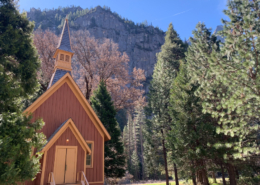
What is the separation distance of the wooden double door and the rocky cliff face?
101 metres

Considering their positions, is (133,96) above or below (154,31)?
below

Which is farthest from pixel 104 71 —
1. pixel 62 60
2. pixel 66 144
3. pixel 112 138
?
pixel 66 144

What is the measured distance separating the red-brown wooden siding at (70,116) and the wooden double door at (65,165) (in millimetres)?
1218

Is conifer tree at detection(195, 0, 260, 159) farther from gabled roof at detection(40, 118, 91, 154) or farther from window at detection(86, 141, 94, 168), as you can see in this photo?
window at detection(86, 141, 94, 168)

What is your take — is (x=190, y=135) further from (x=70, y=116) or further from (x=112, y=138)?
(x=70, y=116)

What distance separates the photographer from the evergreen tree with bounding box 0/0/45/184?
18.0ft

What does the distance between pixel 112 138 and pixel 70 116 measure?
7.32 m

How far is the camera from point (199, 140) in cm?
1432

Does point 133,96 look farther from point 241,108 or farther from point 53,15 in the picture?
point 53,15

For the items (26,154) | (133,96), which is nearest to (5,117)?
(26,154)

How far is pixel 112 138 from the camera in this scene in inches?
707

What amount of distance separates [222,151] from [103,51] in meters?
17.9

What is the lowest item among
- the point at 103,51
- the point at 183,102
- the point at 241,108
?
the point at 241,108

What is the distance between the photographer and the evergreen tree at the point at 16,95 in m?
5.48
